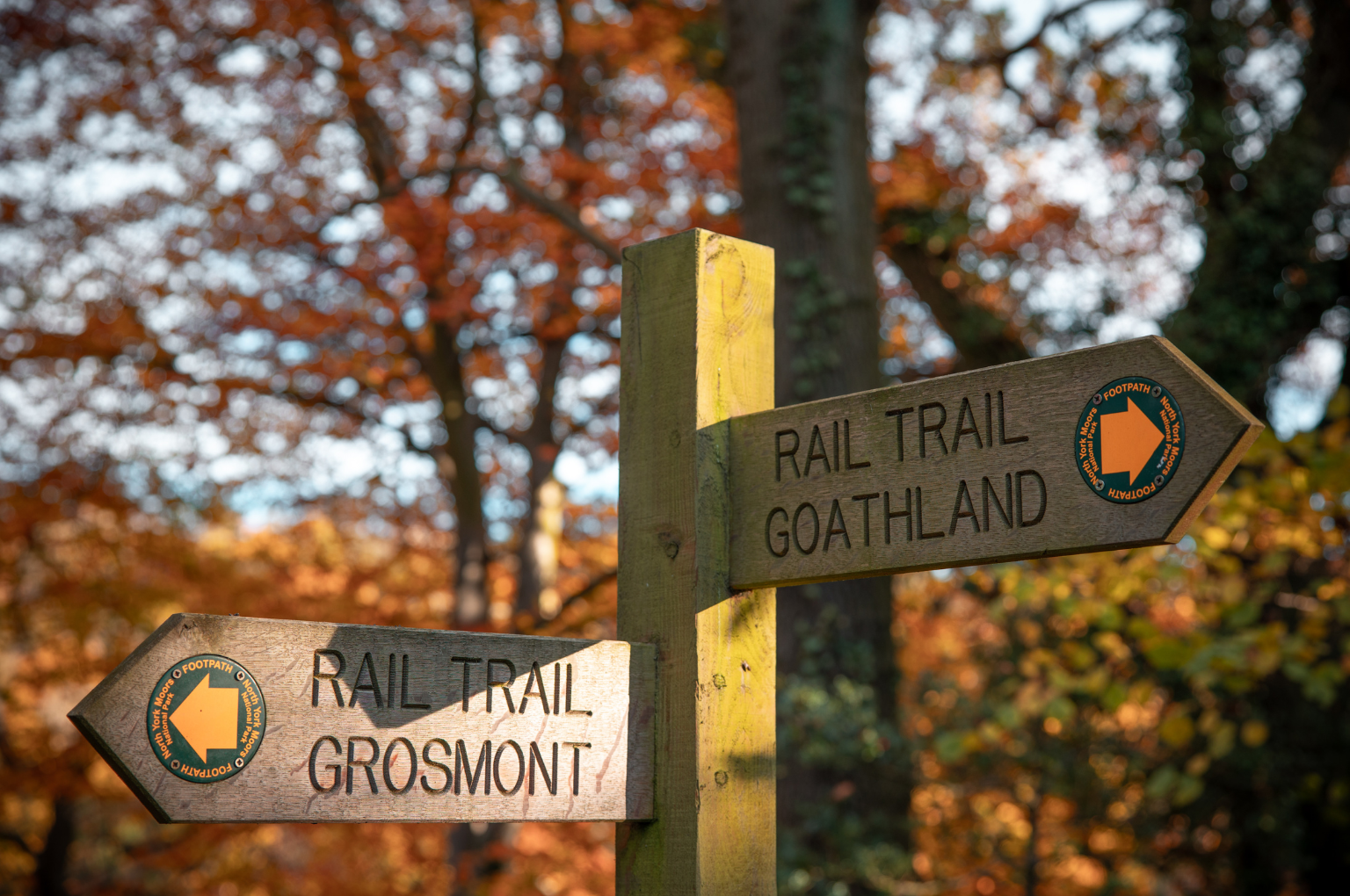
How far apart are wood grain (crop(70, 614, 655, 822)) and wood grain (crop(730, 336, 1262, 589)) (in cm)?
26

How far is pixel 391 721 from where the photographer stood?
143 centimetres

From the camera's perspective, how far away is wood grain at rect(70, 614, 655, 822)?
1.25m

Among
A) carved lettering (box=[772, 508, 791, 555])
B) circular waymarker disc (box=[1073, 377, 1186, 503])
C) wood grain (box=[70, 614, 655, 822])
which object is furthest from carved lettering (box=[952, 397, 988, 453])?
wood grain (box=[70, 614, 655, 822])

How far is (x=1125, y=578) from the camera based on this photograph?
13.9 ft

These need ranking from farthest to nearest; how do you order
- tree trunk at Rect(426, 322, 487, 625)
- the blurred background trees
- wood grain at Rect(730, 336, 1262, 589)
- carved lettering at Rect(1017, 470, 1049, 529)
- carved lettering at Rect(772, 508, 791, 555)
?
tree trunk at Rect(426, 322, 487, 625) < the blurred background trees < carved lettering at Rect(772, 508, 791, 555) < carved lettering at Rect(1017, 470, 1049, 529) < wood grain at Rect(730, 336, 1262, 589)

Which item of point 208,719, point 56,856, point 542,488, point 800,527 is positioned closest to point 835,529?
point 800,527

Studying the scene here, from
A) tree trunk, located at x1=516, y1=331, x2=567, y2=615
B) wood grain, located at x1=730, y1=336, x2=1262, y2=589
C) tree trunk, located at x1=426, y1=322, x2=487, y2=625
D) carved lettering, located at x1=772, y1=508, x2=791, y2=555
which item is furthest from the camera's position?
tree trunk, located at x1=516, y1=331, x2=567, y2=615

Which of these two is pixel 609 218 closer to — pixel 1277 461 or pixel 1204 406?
pixel 1277 461

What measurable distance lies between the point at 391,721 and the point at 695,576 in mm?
430

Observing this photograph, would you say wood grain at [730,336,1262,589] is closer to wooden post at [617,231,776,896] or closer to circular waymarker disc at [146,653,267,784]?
wooden post at [617,231,776,896]

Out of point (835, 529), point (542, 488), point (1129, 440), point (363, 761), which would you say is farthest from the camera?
point (542, 488)

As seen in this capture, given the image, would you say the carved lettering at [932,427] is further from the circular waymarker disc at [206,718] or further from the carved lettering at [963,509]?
the circular waymarker disc at [206,718]

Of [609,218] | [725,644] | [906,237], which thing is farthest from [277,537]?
[725,644]

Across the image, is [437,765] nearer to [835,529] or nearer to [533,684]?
[533,684]
